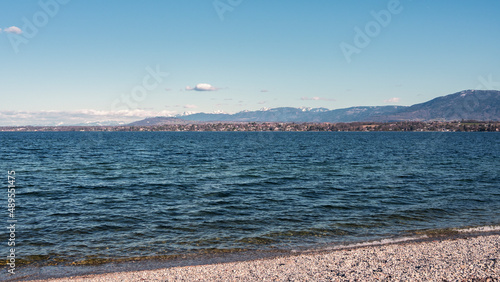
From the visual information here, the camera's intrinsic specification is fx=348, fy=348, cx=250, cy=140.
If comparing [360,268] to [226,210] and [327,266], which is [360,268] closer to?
[327,266]

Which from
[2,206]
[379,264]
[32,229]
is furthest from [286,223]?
[2,206]

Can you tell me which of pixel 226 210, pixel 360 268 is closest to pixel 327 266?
pixel 360 268

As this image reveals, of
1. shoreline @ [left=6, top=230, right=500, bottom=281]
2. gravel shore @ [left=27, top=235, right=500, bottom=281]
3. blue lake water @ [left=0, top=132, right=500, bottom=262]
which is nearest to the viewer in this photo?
gravel shore @ [left=27, top=235, right=500, bottom=281]

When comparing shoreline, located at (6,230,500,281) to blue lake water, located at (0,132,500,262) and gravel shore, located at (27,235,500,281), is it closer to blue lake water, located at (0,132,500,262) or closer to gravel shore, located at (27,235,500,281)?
gravel shore, located at (27,235,500,281)

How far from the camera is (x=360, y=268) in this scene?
46.9 feet

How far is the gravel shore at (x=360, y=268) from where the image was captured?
1333cm

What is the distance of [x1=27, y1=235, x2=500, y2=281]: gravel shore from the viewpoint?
1333 centimetres

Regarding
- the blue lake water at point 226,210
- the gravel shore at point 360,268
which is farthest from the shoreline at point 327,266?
the blue lake water at point 226,210

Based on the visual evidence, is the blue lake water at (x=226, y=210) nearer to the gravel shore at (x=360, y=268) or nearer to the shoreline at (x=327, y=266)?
the shoreline at (x=327, y=266)

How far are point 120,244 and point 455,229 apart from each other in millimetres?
20117

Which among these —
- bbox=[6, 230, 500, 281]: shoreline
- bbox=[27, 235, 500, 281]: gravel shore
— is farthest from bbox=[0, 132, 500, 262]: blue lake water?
bbox=[27, 235, 500, 281]: gravel shore

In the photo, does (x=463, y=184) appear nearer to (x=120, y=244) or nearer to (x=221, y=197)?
(x=221, y=197)

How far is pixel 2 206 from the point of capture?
89.5 ft

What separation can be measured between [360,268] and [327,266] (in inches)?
53.3
